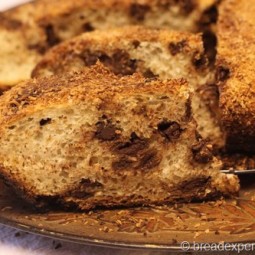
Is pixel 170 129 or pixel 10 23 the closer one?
pixel 170 129

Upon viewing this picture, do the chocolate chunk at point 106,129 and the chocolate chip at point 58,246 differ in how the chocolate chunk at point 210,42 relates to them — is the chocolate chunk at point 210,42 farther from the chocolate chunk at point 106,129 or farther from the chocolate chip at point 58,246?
the chocolate chip at point 58,246

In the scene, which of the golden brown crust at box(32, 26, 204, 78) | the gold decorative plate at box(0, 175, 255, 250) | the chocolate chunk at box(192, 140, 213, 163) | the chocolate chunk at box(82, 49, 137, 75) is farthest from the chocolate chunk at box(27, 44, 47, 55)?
the chocolate chunk at box(192, 140, 213, 163)

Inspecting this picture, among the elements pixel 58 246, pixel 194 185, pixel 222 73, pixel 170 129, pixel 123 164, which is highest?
pixel 222 73

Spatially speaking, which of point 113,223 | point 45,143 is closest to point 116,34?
point 45,143

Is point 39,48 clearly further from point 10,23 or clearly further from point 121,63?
point 121,63

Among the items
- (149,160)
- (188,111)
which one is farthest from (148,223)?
(188,111)

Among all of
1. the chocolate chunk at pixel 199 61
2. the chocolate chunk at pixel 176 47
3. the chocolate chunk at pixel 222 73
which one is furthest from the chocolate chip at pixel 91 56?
the chocolate chunk at pixel 222 73

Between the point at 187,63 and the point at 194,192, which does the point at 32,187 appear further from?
the point at 187,63
